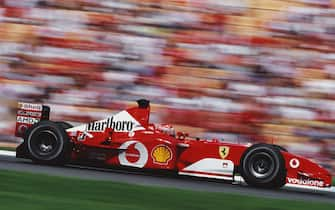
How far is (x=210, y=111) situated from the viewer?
35.9 feet

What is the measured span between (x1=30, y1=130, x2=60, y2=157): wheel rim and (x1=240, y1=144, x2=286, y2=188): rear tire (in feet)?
6.50

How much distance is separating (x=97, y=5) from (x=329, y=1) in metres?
3.21

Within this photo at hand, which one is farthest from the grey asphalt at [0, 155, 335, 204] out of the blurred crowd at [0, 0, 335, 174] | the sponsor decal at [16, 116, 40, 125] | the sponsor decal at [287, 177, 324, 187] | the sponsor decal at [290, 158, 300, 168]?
the blurred crowd at [0, 0, 335, 174]

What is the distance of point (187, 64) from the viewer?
11234mm

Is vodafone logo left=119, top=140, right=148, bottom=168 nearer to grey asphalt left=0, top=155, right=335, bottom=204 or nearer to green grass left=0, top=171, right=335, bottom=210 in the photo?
grey asphalt left=0, top=155, right=335, bottom=204

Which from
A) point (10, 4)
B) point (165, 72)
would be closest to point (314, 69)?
point (165, 72)

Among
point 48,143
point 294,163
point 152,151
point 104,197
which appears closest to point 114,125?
point 152,151

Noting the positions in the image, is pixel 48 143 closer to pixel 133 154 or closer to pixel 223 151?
pixel 133 154

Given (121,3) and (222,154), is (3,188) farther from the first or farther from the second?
(121,3)

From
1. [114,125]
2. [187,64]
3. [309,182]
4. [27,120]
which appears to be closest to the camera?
[309,182]

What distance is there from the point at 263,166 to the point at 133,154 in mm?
1336

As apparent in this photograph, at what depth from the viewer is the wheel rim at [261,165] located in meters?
8.14

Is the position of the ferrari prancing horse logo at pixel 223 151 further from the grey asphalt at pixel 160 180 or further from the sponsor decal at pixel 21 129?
the sponsor decal at pixel 21 129

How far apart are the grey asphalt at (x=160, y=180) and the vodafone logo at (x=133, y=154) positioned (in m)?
0.13
